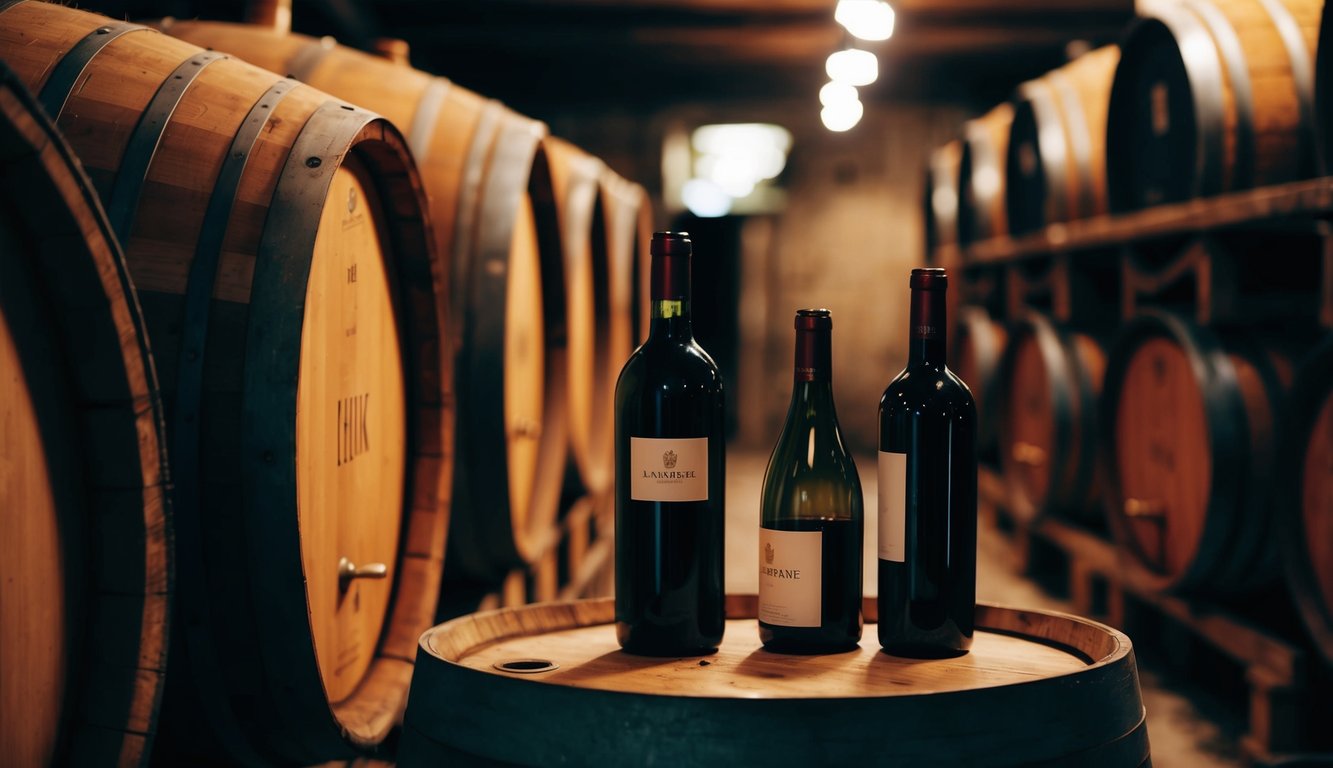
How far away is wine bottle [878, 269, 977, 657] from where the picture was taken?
1.36m

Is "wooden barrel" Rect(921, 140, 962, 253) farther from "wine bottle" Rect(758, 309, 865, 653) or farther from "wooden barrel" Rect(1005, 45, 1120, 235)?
"wine bottle" Rect(758, 309, 865, 653)

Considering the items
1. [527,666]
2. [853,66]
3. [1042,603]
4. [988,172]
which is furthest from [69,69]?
[988,172]

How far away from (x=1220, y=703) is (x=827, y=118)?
7.09 ft

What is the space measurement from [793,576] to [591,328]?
3076 mm

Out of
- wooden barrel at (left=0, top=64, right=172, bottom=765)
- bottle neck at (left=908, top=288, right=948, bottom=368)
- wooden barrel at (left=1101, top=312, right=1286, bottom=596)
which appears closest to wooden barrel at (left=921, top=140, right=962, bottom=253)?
wooden barrel at (left=1101, top=312, right=1286, bottom=596)

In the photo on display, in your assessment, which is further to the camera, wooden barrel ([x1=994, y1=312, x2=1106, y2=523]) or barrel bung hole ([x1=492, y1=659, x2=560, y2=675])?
wooden barrel ([x1=994, y1=312, x2=1106, y2=523])

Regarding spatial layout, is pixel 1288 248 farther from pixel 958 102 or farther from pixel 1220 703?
pixel 958 102

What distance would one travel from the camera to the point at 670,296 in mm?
1357

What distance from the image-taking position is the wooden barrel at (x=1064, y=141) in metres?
4.69

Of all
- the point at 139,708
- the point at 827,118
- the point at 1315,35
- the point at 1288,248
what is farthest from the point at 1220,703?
the point at 139,708

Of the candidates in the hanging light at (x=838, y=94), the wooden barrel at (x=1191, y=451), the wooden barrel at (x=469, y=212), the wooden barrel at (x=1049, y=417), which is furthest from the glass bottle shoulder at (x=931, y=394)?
the wooden barrel at (x=1049, y=417)

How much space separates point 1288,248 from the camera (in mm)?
3643

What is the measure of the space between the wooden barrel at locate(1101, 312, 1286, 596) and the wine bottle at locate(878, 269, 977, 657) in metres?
2.05

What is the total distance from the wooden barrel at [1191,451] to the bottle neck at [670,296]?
2236 millimetres
